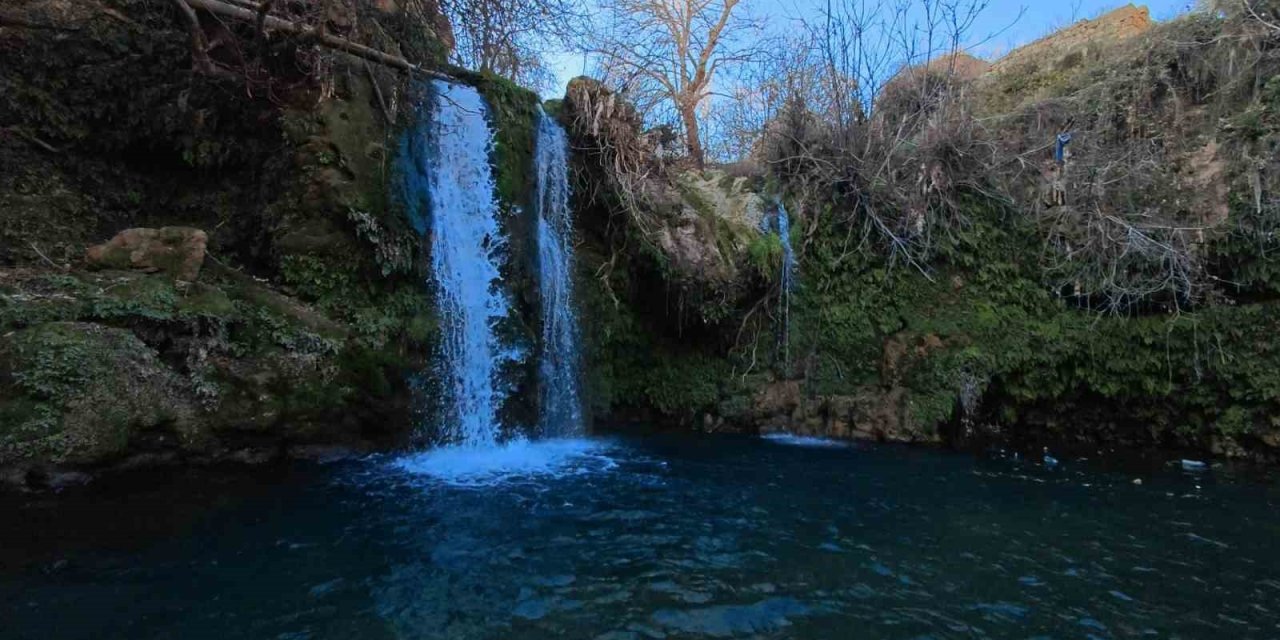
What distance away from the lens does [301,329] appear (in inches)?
265

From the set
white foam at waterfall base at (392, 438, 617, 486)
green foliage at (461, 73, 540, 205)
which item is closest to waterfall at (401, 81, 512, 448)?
green foliage at (461, 73, 540, 205)

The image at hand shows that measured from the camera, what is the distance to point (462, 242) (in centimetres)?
829

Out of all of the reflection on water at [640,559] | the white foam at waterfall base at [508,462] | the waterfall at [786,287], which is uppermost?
the waterfall at [786,287]

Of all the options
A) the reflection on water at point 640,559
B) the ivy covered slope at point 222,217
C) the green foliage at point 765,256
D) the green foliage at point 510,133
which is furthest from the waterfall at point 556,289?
the green foliage at point 765,256

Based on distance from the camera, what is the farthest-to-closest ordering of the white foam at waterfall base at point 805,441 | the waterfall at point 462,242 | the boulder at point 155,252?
the white foam at waterfall base at point 805,441, the waterfall at point 462,242, the boulder at point 155,252

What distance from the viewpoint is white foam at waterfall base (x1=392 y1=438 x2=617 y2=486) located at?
6.56 m

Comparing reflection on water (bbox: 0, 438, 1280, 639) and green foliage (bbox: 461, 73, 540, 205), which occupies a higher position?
green foliage (bbox: 461, 73, 540, 205)

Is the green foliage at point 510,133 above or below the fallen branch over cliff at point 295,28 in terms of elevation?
below

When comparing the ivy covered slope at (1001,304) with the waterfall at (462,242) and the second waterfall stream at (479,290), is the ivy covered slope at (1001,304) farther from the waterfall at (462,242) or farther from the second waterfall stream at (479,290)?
the waterfall at (462,242)

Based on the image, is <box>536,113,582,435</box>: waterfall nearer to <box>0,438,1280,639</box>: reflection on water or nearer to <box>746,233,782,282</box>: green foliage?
<box>0,438,1280,639</box>: reflection on water

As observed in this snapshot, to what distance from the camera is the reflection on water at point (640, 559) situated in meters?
3.68

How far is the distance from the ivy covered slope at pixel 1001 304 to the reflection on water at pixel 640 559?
7.86 feet

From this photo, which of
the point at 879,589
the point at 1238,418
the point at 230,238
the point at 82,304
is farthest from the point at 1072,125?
the point at 82,304

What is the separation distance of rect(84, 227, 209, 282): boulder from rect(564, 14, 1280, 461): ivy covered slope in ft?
15.5
